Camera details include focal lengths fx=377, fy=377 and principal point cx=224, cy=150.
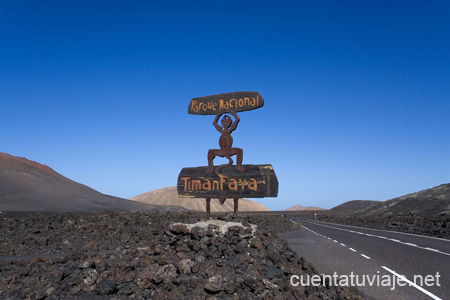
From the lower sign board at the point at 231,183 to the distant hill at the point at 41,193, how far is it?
205 feet

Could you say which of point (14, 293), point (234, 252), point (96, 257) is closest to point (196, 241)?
point (234, 252)

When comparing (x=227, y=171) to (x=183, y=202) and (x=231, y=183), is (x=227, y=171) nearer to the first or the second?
(x=231, y=183)

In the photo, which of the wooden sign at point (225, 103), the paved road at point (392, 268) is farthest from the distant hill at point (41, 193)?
the paved road at point (392, 268)

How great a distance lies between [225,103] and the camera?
13258 millimetres

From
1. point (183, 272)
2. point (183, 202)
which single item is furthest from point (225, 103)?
point (183, 202)

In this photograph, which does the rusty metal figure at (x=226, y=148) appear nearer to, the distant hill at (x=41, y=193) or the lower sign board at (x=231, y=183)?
the lower sign board at (x=231, y=183)

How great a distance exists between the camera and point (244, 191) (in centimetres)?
1248

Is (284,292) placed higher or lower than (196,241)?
lower

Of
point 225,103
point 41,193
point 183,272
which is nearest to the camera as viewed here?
point 183,272

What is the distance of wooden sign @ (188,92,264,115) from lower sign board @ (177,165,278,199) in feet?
6.67

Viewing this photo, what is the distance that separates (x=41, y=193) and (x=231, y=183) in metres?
83.9

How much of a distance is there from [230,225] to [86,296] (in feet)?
15.5

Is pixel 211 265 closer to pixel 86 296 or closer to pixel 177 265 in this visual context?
pixel 177 265

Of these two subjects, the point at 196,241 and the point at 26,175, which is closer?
the point at 196,241
